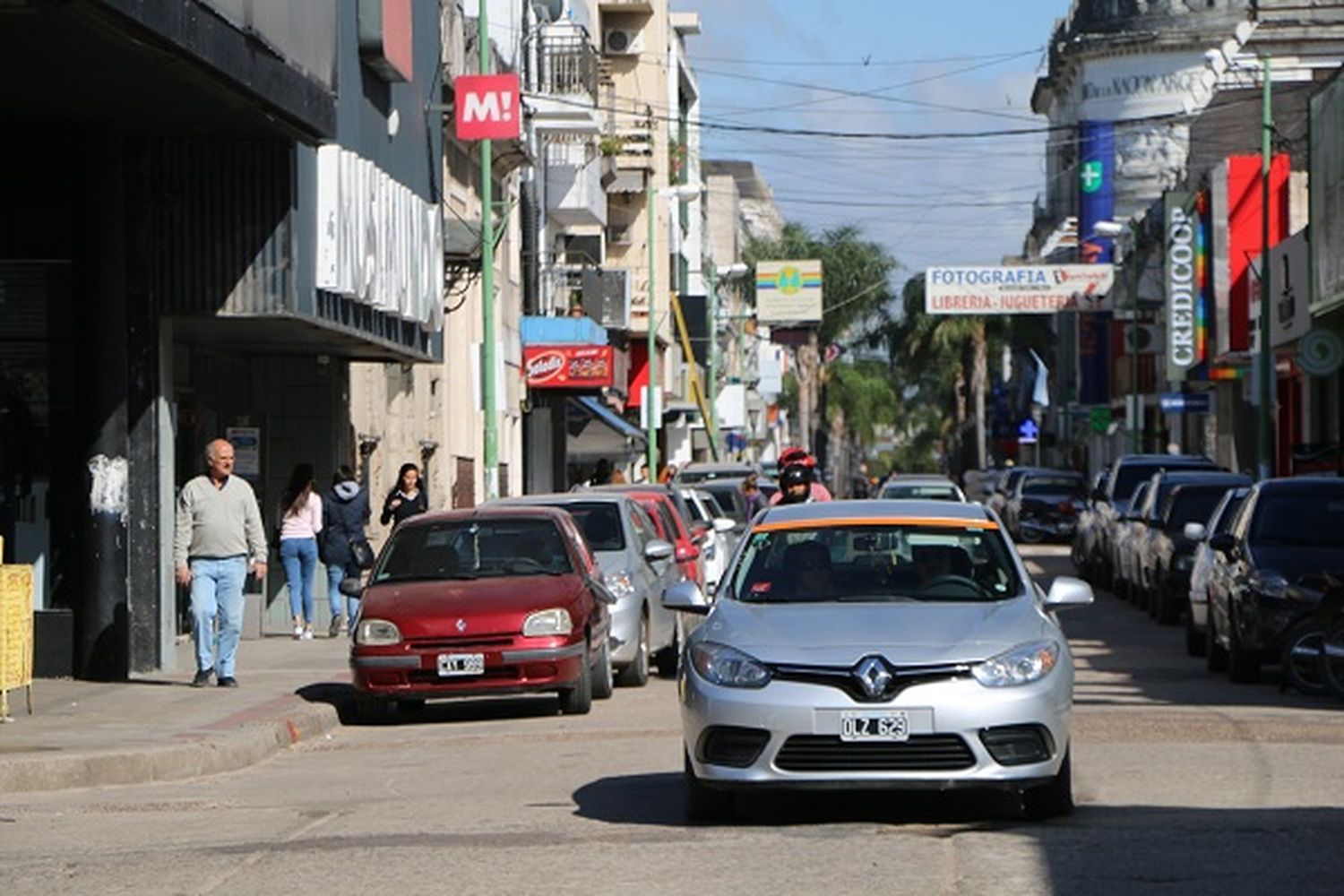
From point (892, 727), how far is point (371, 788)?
4245mm

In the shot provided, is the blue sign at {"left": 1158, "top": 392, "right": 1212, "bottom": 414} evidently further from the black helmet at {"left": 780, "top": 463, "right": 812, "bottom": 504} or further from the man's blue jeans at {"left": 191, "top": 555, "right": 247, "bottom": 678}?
the man's blue jeans at {"left": 191, "top": 555, "right": 247, "bottom": 678}

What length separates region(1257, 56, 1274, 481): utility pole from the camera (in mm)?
47156

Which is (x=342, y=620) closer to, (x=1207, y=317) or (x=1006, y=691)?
(x=1006, y=691)

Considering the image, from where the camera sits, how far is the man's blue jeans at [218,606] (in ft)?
68.9

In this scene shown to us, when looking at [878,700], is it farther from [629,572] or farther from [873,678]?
[629,572]

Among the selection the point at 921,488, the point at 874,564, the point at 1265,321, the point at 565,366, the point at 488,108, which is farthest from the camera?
the point at 1265,321

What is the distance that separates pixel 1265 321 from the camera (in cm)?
4972

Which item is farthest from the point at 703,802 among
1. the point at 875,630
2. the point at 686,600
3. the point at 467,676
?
the point at 467,676

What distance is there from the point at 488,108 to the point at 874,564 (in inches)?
836

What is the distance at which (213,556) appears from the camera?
2102 cm

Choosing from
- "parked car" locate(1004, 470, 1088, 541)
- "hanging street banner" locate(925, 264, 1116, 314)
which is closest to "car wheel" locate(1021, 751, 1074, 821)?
"parked car" locate(1004, 470, 1088, 541)

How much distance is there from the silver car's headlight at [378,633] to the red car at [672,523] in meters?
6.06

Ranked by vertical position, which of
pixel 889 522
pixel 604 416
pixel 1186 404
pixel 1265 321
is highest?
pixel 1265 321

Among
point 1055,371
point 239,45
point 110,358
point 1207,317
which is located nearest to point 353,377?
point 110,358
